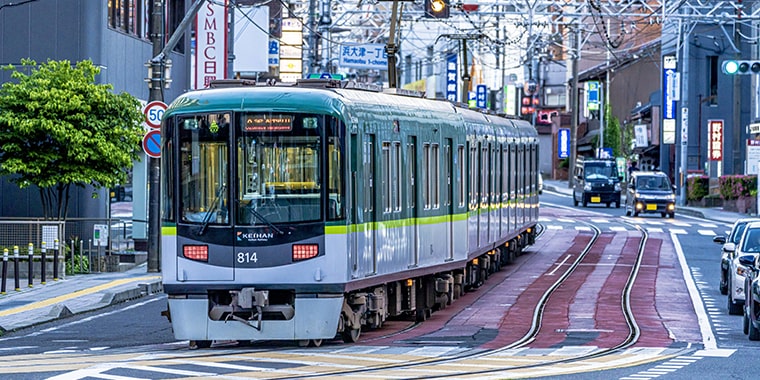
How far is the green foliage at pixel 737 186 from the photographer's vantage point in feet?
191

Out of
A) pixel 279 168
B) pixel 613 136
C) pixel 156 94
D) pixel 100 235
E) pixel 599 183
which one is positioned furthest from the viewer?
pixel 613 136

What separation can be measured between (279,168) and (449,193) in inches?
264

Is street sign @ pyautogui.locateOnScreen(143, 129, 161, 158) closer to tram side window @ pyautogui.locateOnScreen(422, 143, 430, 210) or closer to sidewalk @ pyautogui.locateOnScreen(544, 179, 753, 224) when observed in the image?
tram side window @ pyautogui.locateOnScreen(422, 143, 430, 210)

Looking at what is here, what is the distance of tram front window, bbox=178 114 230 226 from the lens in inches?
670

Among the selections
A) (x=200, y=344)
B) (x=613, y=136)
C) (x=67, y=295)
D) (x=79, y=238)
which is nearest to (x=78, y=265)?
(x=79, y=238)

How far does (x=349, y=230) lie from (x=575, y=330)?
15.2 ft

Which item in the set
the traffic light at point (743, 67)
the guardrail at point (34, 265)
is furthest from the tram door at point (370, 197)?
the traffic light at point (743, 67)

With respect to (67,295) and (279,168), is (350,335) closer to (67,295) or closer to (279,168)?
(279,168)

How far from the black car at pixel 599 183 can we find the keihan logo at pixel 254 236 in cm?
5288

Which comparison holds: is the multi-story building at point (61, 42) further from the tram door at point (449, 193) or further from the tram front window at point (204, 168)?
the tram front window at point (204, 168)

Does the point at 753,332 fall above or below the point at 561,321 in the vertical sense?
above

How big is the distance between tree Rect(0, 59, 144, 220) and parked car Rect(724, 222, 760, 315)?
1306 cm

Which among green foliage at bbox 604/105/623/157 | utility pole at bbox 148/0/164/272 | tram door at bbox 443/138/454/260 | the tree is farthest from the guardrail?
green foliage at bbox 604/105/623/157

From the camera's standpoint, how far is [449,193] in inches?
915
